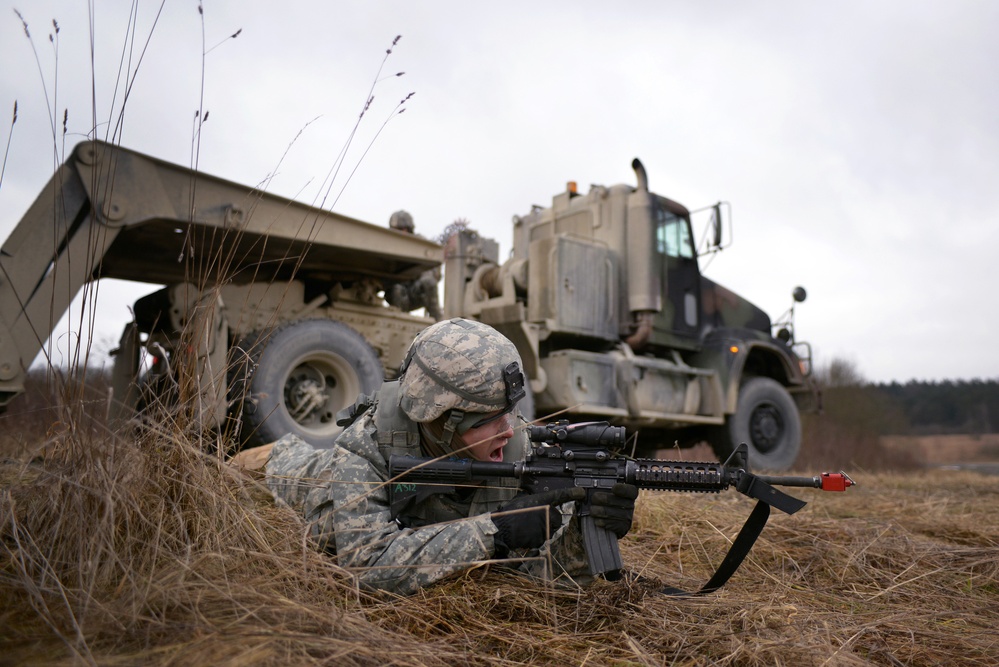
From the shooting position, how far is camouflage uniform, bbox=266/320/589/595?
226cm

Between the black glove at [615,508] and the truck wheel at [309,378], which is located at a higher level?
the truck wheel at [309,378]

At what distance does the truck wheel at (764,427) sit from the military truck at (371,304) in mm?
26

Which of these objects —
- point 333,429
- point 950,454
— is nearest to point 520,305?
point 333,429

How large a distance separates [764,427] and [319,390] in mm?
5944

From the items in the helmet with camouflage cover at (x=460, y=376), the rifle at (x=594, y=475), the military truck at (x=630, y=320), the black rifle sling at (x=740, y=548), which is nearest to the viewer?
the rifle at (x=594, y=475)

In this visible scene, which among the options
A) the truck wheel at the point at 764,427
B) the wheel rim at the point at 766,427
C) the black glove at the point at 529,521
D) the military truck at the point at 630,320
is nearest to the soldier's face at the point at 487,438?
the black glove at the point at 529,521

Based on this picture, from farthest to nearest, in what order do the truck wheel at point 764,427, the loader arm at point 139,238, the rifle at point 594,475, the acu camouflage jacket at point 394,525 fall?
the truck wheel at point 764,427, the loader arm at point 139,238, the rifle at point 594,475, the acu camouflage jacket at point 394,525

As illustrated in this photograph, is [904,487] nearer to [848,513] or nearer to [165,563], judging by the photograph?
[848,513]

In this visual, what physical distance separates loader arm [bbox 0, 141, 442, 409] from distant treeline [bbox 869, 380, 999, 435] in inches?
1124

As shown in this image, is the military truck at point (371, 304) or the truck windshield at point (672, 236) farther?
the truck windshield at point (672, 236)

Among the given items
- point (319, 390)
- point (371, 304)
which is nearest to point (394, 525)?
point (319, 390)

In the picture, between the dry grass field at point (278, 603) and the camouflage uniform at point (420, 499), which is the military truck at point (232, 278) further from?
the dry grass field at point (278, 603)

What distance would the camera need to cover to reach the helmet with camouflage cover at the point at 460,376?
2502 mm

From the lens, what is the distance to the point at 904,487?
7.21 meters
